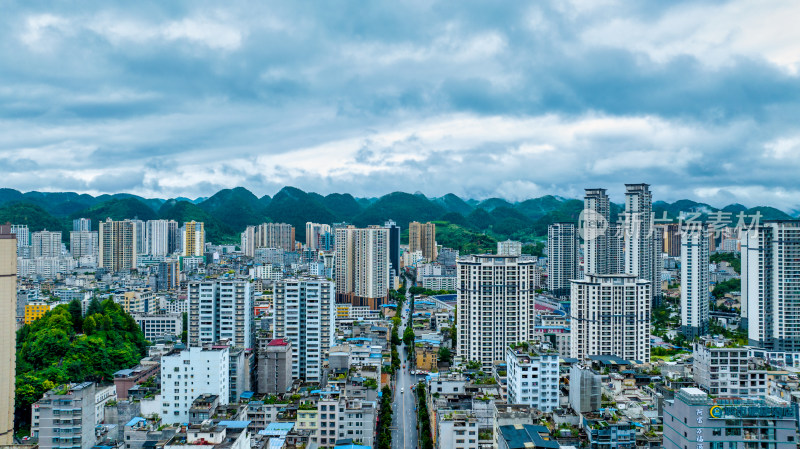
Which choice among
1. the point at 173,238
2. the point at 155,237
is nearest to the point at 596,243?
the point at 155,237

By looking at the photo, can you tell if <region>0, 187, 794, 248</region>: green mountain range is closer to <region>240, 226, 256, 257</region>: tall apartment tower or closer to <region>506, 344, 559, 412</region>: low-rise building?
<region>240, 226, 256, 257</region>: tall apartment tower

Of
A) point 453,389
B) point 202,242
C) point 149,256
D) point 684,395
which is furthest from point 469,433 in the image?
point 202,242

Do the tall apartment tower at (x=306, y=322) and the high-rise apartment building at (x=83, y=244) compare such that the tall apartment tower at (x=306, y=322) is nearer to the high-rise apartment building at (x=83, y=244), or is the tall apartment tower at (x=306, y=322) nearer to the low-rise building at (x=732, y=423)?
the low-rise building at (x=732, y=423)

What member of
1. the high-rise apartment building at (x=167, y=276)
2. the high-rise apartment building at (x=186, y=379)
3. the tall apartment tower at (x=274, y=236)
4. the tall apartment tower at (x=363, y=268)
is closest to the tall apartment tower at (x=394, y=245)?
the tall apartment tower at (x=363, y=268)

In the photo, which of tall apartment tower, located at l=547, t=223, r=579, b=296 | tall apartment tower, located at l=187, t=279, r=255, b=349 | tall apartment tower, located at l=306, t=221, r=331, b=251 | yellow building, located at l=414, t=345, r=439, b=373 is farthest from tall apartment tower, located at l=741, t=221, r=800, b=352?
tall apartment tower, located at l=306, t=221, r=331, b=251

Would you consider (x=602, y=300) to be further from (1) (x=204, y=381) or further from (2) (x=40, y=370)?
(2) (x=40, y=370)

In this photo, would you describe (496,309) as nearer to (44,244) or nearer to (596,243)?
(596,243)
